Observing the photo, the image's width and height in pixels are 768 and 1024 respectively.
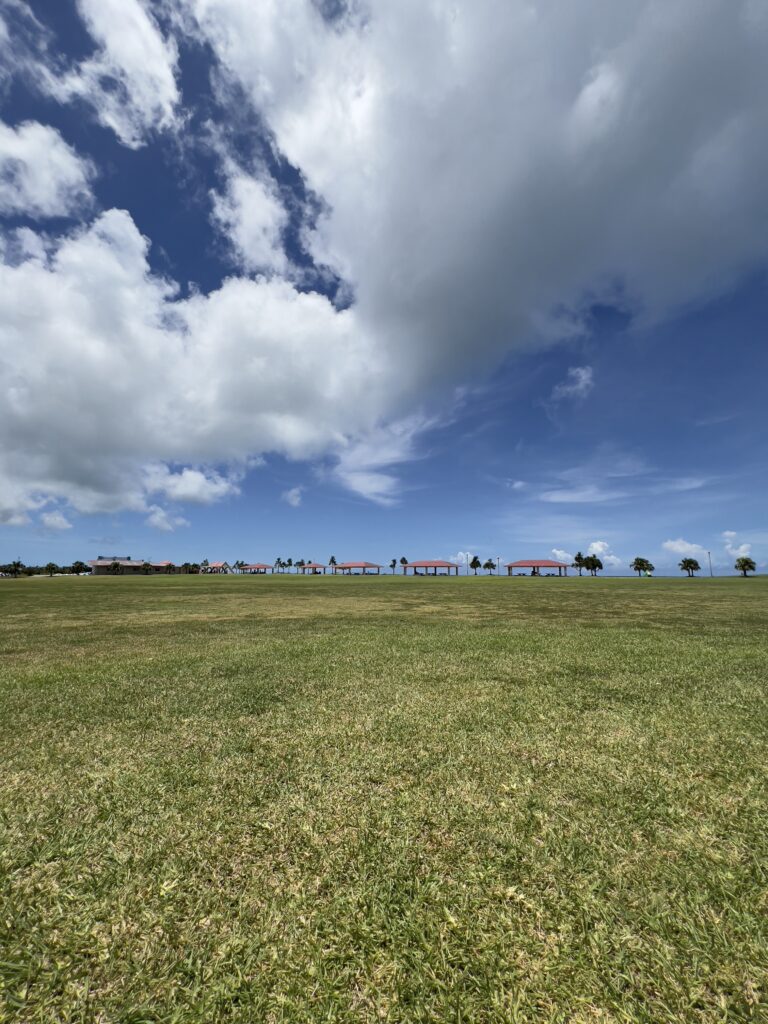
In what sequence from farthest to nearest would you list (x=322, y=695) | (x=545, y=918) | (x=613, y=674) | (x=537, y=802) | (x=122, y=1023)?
1. (x=613, y=674)
2. (x=322, y=695)
3. (x=537, y=802)
4. (x=545, y=918)
5. (x=122, y=1023)

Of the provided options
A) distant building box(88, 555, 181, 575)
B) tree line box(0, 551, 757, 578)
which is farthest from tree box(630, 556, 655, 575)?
distant building box(88, 555, 181, 575)

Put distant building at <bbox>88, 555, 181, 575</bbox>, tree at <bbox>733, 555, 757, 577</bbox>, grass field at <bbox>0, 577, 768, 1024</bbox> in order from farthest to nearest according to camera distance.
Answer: distant building at <bbox>88, 555, 181, 575</bbox>
tree at <bbox>733, 555, 757, 577</bbox>
grass field at <bbox>0, 577, 768, 1024</bbox>

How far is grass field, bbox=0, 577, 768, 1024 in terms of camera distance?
7.83 ft

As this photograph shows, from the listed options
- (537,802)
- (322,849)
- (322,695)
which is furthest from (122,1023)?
(322,695)

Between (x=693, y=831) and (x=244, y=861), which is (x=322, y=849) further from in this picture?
(x=693, y=831)

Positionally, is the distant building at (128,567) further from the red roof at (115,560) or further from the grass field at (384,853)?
the grass field at (384,853)

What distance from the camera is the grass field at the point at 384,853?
2387 mm

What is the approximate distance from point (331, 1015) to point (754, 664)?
36.9ft

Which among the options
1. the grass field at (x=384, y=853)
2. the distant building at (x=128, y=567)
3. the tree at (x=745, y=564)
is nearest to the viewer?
the grass field at (x=384, y=853)

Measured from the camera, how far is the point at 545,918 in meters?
2.83

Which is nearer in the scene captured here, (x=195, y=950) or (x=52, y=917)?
(x=195, y=950)

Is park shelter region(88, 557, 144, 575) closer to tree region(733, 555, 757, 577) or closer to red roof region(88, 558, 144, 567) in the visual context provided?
red roof region(88, 558, 144, 567)

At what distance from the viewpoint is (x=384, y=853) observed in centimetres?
348

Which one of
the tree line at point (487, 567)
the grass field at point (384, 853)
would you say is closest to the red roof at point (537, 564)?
the tree line at point (487, 567)
